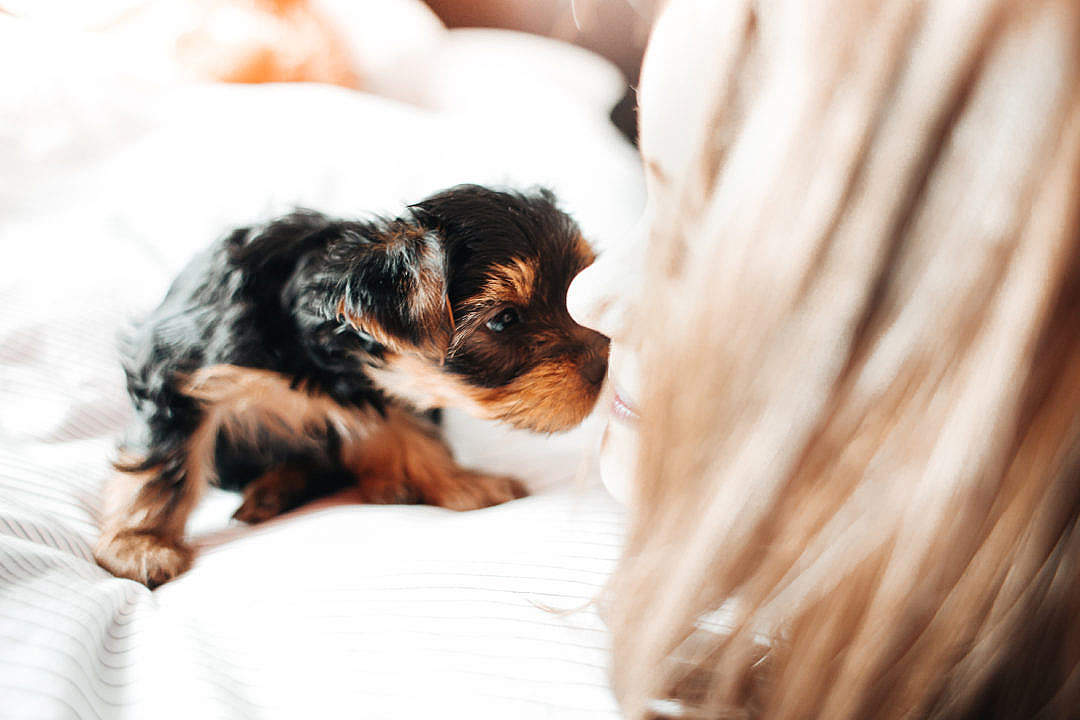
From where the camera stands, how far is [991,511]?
0.43m

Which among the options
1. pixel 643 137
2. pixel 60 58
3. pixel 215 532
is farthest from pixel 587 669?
pixel 60 58

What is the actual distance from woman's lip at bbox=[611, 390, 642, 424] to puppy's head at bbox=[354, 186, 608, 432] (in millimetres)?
250

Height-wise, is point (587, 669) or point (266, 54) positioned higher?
point (266, 54)

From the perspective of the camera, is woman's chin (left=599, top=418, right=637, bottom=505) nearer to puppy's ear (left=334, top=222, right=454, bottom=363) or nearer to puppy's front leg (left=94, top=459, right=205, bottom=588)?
puppy's ear (left=334, top=222, right=454, bottom=363)

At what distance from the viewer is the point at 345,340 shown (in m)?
0.92

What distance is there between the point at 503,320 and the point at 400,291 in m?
0.15

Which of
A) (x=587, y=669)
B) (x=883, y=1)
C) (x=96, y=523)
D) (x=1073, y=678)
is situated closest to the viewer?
(x=883, y=1)

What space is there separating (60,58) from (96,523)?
2.08 ft

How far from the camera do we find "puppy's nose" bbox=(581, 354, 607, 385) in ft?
3.02

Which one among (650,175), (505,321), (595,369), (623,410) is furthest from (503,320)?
(650,175)

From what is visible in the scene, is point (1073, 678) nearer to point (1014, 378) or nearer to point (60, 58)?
point (1014, 378)

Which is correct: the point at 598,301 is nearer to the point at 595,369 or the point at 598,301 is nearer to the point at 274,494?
the point at 595,369

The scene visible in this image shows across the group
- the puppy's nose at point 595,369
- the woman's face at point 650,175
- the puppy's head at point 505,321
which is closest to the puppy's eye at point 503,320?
the puppy's head at point 505,321

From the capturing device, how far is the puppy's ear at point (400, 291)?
808 mm
